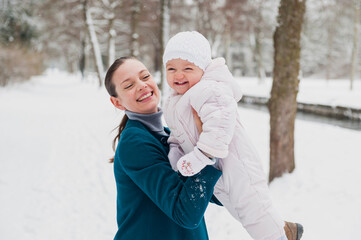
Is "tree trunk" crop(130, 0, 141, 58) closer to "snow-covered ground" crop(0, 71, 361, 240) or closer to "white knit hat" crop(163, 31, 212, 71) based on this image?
"snow-covered ground" crop(0, 71, 361, 240)

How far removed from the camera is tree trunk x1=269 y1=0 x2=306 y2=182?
4.19 m

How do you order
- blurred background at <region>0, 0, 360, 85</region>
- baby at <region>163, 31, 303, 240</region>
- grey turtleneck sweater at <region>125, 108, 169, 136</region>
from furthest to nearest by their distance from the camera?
blurred background at <region>0, 0, 360, 85</region> < grey turtleneck sweater at <region>125, 108, 169, 136</region> < baby at <region>163, 31, 303, 240</region>

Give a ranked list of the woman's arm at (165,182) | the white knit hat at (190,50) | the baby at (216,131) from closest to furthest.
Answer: the woman's arm at (165,182) < the baby at (216,131) < the white knit hat at (190,50)

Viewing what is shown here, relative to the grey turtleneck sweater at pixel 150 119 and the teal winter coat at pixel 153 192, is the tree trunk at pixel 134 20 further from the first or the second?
the teal winter coat at pixel 153 192

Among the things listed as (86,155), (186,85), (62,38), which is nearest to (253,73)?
(62,38)

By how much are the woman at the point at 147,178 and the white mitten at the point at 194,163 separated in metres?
0.01

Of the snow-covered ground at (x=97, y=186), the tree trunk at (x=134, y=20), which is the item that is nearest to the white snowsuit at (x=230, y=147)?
the snow-covered ground at (x=97, y=186)

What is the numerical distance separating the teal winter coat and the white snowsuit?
20 centimetres

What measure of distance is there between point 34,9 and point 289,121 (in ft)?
82.7

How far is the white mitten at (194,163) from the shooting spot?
4.66 ft

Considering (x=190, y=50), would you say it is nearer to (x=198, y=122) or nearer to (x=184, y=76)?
(x=184, y=76)

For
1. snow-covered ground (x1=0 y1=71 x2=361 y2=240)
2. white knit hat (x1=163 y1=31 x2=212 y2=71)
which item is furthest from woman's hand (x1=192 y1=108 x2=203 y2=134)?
snow-covered ground (x1=0 y1=71 x2=361 y2=240)

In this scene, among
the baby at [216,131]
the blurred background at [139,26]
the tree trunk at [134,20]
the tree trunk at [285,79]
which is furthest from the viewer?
→ the blurred background at [139,26]

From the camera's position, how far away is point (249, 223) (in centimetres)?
176
